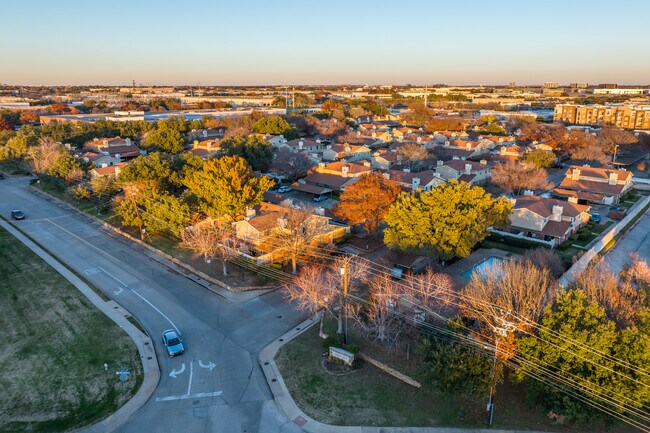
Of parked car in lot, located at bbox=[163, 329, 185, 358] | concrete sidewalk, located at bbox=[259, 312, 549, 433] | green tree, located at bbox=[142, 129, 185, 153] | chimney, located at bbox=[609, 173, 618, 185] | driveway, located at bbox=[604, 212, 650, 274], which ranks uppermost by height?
green tree, located at bbox=[142, 129, 185, 153]

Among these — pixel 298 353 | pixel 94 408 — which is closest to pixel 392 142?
pixel 298 353

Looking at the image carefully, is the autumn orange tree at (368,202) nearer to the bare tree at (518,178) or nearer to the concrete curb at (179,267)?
the concrete curb at (179,267)

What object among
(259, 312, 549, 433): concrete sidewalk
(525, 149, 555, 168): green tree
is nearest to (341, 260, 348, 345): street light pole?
(259, 312, 549, 433): concrete sidewalk

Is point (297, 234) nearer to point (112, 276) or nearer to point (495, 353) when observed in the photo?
point (112, 276)

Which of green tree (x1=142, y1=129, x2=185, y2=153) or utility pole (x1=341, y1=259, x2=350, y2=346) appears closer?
utility pole (x1=341, y1=259, x2=350, y2=346)

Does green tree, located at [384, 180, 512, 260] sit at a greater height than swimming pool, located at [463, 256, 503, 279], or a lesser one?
greater

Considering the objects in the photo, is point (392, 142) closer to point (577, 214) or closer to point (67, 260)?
point (577, 214)

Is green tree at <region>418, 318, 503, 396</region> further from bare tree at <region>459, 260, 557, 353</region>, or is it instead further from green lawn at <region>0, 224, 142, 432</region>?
green lawn at <region>0, 224, 142, 432</region>
